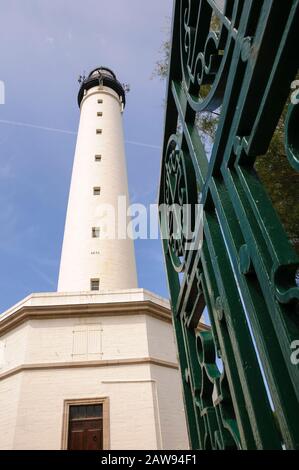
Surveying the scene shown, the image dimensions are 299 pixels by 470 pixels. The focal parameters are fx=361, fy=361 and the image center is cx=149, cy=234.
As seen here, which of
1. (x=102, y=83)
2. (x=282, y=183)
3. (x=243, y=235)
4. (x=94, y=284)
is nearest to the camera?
(x=243, y=235)

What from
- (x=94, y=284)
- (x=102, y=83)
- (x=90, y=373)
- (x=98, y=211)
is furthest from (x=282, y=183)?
(x=102, y=83)

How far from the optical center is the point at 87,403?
356 inches

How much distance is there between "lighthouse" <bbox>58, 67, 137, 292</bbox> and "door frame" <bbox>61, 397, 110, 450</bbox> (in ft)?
13.8

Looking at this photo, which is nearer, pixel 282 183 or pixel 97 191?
pixel 282 183

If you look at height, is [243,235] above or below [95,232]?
below

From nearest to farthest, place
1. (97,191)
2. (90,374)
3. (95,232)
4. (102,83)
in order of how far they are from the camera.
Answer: (90,374) → (95,232) → (97,191) → (102,83)

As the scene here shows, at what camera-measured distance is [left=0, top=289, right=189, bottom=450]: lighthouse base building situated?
8.67 meters

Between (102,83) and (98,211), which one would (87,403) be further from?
(102,83)

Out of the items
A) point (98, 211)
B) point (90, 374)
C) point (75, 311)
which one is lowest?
point (90, 374)

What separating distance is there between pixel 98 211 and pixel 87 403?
806cm

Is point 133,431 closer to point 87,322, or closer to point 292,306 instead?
point 87,322

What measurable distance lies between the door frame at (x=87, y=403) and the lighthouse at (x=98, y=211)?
13.8 feet

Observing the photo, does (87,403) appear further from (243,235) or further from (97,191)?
(97,191)
